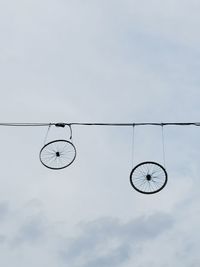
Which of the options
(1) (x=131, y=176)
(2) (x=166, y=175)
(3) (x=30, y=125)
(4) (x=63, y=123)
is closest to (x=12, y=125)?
(3) (x=30, y=125)

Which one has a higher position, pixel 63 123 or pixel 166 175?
pixel 63 123

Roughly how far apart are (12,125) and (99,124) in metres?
4.14

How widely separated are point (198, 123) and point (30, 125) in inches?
294

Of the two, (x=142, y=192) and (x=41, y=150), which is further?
(x=41, y=150)

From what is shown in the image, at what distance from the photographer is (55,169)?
20953 mm

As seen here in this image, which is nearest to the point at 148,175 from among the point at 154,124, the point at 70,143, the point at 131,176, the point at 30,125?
the point at 131,176

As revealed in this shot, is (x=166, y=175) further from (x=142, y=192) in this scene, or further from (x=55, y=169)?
(x=55, y=169)

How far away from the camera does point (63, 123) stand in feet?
71.8

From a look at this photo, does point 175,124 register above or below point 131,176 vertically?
above

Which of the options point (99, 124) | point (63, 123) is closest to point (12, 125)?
point (63, 123)

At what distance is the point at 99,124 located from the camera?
20703 millimetres

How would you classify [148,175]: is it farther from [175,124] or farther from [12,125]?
[12,125]

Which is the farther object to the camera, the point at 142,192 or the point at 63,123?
the point at 63,123

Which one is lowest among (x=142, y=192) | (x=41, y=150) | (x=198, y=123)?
(x=142, y=192)
